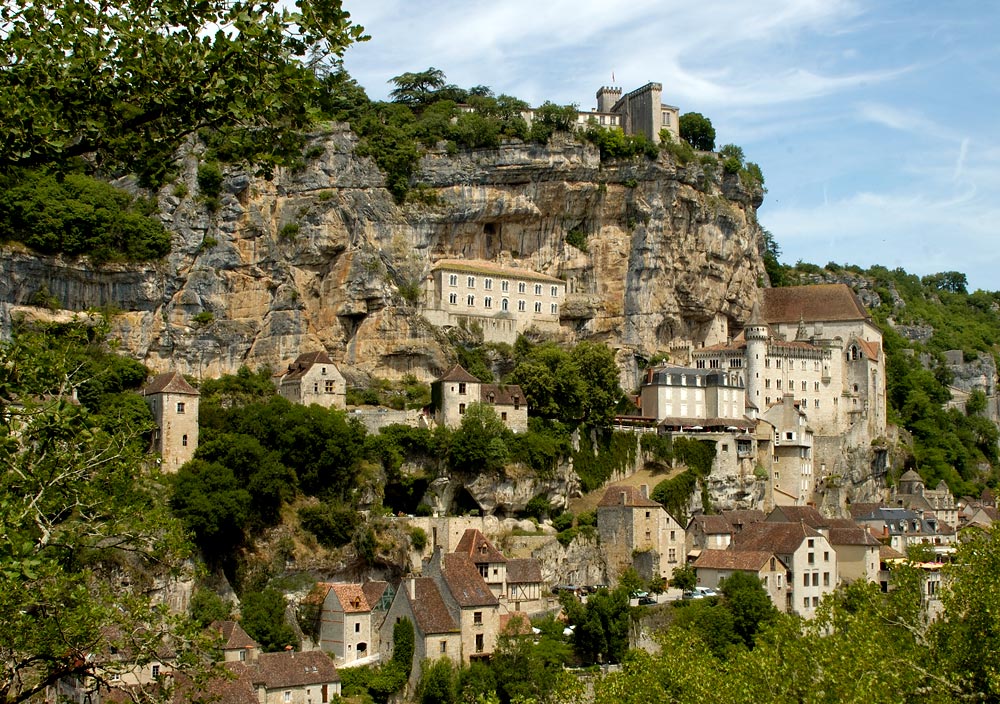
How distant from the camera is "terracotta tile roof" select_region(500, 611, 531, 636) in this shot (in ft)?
146

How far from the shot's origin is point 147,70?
431 inches

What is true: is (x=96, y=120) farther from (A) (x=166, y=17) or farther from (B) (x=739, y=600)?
(B) (x=739, y=600)

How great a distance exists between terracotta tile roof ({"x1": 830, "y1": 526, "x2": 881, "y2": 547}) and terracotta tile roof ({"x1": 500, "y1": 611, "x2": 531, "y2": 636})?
18300mm

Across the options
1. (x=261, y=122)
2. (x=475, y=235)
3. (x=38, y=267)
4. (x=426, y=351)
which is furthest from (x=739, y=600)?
(x=261, y=122)

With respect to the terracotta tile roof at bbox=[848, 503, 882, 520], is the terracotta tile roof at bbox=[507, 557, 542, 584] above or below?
below

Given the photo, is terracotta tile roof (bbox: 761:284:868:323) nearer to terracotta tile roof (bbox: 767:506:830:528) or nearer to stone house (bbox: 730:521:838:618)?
terracotta tile roof (bbox: 767:506:830:528)

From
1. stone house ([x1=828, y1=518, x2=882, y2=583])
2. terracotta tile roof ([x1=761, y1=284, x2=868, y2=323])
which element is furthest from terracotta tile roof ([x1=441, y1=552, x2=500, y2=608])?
terracotta tile roof ([x1=761, y1=284, x2=868, y2=323])

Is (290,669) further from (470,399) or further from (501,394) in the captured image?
(501,394)

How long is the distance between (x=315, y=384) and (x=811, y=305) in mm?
37945

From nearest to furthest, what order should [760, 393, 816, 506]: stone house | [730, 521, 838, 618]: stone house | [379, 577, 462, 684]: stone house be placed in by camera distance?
[379, 577, 462, 684]: stone house, [730, 521, 838, 618]: stone house, [760, 393, 816, 506]: stone house

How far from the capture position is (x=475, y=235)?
233ft

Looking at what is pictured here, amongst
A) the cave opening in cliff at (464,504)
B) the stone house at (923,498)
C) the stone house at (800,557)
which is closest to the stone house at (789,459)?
the stone house at (923,498)

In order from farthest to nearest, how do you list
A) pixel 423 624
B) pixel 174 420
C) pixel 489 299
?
pixel 489 299 < pixel 174 420 < pixel 423 624

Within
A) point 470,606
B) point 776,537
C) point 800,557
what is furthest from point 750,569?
point 470,606
